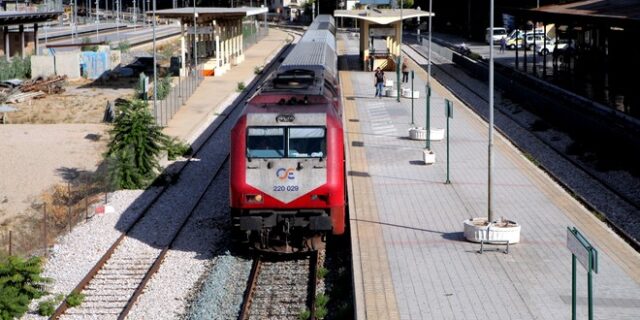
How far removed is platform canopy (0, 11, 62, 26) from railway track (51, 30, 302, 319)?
47.5 metres

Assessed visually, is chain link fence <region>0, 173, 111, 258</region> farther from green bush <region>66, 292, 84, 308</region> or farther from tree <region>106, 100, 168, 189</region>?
green bush <region>66, 292, 84, 308</region>

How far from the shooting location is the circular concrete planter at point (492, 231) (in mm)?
18031

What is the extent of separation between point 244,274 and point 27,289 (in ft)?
12.6

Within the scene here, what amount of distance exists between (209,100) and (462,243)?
3081 centimetres

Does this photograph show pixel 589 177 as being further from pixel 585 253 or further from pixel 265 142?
pixel 585 253

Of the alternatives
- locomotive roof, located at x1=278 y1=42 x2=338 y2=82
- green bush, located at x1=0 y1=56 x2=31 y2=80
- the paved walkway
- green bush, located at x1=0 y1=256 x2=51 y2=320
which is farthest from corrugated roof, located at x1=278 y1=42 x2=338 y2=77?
green bush, located at x1=0 y1=56 x2=31 y2=80

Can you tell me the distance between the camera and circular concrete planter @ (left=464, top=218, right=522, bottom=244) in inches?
710

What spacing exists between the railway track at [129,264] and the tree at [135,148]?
3.93 ft

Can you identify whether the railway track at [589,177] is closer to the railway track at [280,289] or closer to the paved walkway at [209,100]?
the railway track at [280,289]

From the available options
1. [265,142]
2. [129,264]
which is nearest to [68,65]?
[129,264]

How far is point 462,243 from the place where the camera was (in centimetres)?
1842

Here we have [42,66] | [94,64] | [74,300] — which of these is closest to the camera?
[74,300]

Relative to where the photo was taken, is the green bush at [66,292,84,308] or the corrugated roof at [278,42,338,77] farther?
the corrugated roof at [278,42,338,77]

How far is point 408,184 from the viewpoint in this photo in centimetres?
2397
